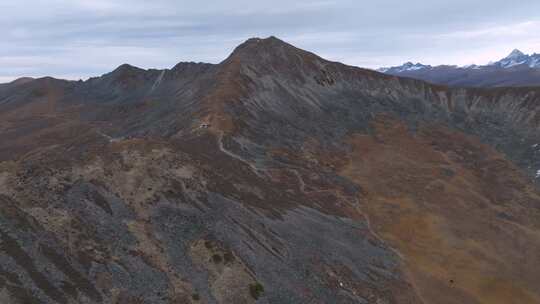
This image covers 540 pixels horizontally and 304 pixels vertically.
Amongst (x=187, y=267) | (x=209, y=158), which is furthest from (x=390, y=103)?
(x=187, y=267)

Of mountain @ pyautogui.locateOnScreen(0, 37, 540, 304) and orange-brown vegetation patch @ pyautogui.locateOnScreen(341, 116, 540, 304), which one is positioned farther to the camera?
orange-brown vegetation patch @ pyautogui.locateOnScreen(341, 116, 540, 304)

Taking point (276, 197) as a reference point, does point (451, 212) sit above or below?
below

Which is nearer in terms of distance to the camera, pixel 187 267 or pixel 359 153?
pixel 187 267

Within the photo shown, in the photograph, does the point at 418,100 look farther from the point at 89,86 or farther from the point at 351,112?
the point at 89,86

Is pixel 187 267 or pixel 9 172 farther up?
pixel 9 172

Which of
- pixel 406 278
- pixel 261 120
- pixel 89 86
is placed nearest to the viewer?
pixel 406 278

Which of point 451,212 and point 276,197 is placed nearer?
point 276,197

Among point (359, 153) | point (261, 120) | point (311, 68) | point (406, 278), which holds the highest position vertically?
point (311, 68)

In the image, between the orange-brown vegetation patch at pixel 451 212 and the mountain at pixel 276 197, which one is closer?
the mountain at pixel 276 197
